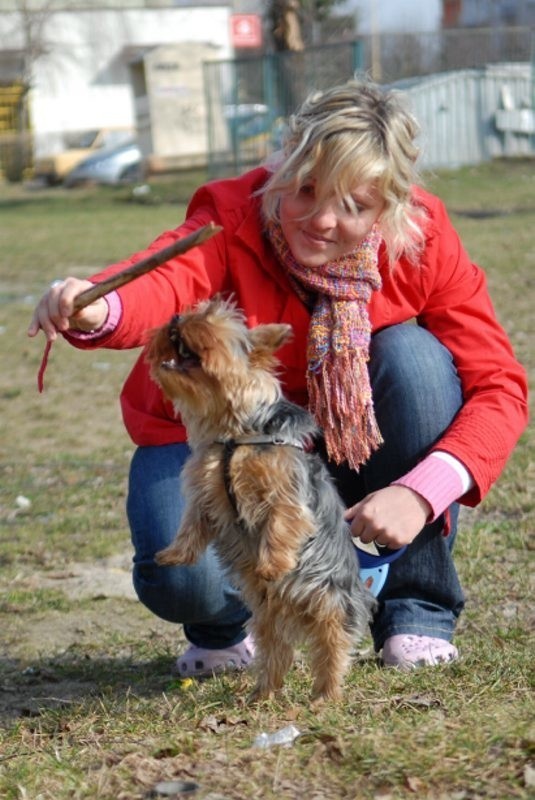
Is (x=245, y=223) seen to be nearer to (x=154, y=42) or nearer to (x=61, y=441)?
(x=61, y=441)

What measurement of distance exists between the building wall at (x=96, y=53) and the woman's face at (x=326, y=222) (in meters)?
43.9

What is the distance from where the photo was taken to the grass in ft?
9.41

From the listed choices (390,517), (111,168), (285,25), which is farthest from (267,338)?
(111,168)

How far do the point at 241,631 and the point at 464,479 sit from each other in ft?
3.51

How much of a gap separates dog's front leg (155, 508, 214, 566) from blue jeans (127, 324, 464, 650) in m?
0.47

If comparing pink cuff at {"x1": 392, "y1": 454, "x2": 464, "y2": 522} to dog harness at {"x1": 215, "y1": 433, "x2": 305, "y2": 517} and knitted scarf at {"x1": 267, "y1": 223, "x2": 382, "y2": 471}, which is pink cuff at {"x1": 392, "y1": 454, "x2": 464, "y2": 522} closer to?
knitted scarf at {"x1": 267, "y1": 223, "x2": 382, "y2": 471}

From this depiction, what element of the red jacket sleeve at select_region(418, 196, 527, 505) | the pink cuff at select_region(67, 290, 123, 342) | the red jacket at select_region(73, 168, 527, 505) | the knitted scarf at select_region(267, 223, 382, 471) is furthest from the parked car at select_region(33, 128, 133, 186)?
the pink cuff at select_region(67, 290, 123, 342)

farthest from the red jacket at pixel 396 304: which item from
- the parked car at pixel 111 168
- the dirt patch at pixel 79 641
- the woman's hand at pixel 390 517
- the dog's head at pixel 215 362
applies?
the parked car at pixel 111 168

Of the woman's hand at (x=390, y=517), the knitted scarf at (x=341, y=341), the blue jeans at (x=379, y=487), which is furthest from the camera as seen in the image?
the blue jeans at (x=379, y=487)

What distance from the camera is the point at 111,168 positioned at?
32344 mm

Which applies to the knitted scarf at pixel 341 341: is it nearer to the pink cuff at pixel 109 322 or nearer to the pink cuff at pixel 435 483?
the pink cuff at pixel 435 483

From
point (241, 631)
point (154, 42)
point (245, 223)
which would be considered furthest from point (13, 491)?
point (154, 42)

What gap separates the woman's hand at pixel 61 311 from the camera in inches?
125

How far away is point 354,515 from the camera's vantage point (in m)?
3.59
